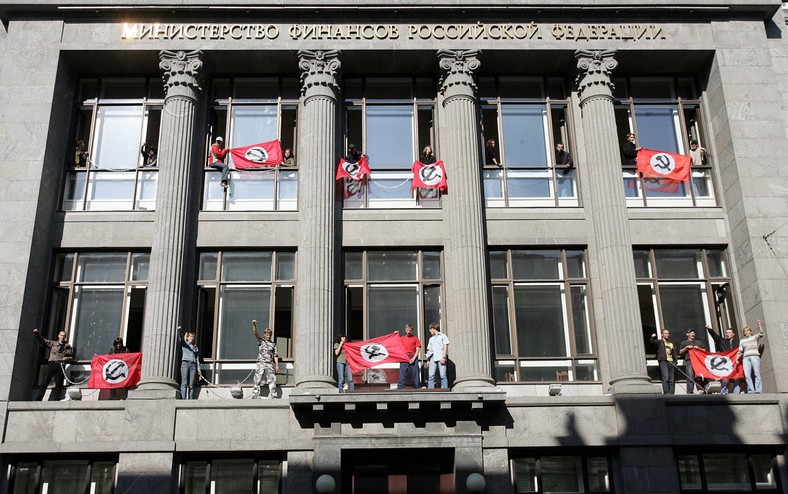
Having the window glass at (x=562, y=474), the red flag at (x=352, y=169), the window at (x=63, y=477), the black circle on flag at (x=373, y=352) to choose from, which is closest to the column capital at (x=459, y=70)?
the red flag at (x=352, y=169)

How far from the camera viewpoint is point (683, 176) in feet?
94.9

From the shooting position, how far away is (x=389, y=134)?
29.9m

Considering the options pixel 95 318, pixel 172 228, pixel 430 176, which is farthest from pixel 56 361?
pixel 430 176

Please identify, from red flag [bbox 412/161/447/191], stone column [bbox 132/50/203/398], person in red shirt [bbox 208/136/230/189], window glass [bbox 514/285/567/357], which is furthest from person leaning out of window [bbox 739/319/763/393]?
person in red shirt [bbox 208/136/230/189]

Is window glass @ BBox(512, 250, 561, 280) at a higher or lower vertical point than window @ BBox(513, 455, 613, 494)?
higher

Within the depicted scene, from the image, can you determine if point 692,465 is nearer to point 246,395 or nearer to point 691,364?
point 691,364

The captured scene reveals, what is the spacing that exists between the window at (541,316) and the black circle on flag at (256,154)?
783 centimetres

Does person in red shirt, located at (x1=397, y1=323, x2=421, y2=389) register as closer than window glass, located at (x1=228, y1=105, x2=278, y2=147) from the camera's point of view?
Yes

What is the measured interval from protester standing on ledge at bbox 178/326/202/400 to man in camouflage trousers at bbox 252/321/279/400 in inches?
67.7

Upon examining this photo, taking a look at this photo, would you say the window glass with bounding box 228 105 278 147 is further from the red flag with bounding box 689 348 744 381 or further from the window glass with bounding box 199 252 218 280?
the red flag with bounding box 689 348 744 381

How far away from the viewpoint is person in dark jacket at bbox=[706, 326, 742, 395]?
26188 millimetres

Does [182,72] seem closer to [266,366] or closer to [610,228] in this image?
[266,366]

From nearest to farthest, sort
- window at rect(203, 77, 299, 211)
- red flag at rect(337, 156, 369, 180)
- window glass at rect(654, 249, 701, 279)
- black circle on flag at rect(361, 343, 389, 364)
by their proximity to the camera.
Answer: black circle on flag at rect(361, 343, 389, 364)
window glass at rect(654, 249, 701, 279)
red flag at rect(337, 156, 369, 180)
window at rect(203, 77, 299, 211)

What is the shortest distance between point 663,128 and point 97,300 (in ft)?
62.3
